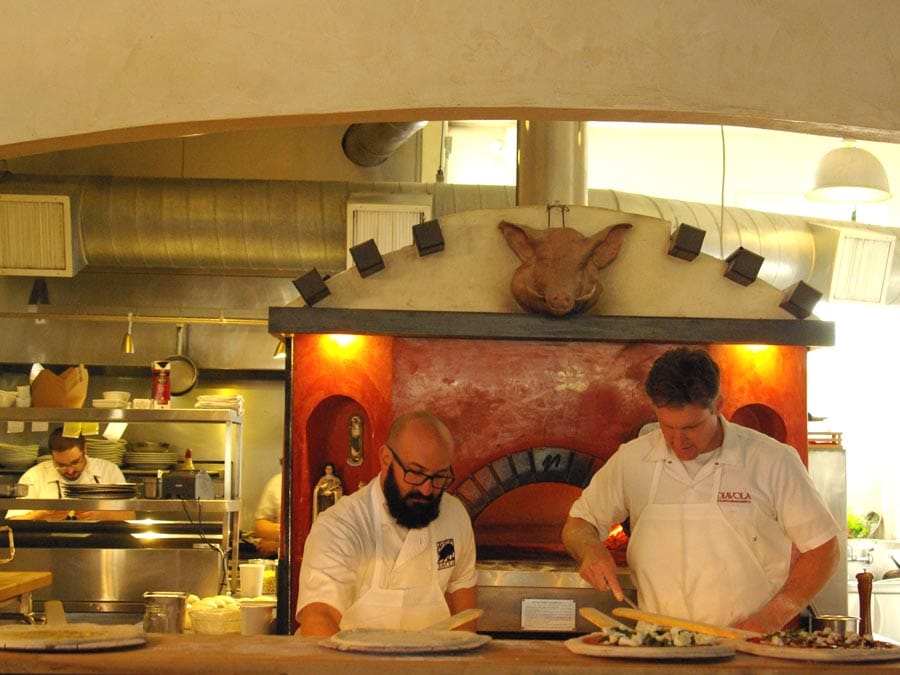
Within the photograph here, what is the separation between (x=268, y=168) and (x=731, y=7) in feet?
20.1

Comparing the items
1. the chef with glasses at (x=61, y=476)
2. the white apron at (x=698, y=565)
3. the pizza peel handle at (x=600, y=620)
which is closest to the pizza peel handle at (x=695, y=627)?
the pizza peel handle at (x=600, y=620)

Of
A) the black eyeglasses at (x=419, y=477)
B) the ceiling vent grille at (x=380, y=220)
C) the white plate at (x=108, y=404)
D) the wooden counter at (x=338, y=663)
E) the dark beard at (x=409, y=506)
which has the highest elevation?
the ceiling vent grille at (x=380, y=220)

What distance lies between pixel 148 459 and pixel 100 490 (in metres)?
1.19

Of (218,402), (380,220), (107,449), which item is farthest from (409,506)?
(107,449)

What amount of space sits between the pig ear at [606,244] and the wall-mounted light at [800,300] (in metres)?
0.73

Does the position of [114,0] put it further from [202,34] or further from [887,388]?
[887,388]

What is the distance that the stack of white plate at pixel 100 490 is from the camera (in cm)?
712

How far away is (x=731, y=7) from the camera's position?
3.31 m

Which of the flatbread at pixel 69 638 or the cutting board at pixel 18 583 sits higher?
the flatbread at pixel 69 638

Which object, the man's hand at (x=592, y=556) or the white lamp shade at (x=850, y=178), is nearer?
the man's hand at (x=592, y=556)

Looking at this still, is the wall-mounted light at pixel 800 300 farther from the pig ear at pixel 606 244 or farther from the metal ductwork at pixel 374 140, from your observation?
the metal ductwork at pixel 374 140

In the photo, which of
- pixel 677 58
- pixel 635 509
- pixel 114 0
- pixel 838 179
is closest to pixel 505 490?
pixel 635 509

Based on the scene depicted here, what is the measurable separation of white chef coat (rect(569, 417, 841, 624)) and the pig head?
1057mm

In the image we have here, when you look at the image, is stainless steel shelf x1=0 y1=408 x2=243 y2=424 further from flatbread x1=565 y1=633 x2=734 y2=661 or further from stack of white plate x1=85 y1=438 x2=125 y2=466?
flatbread x1=565 y1=633 x2=734 y2=661
